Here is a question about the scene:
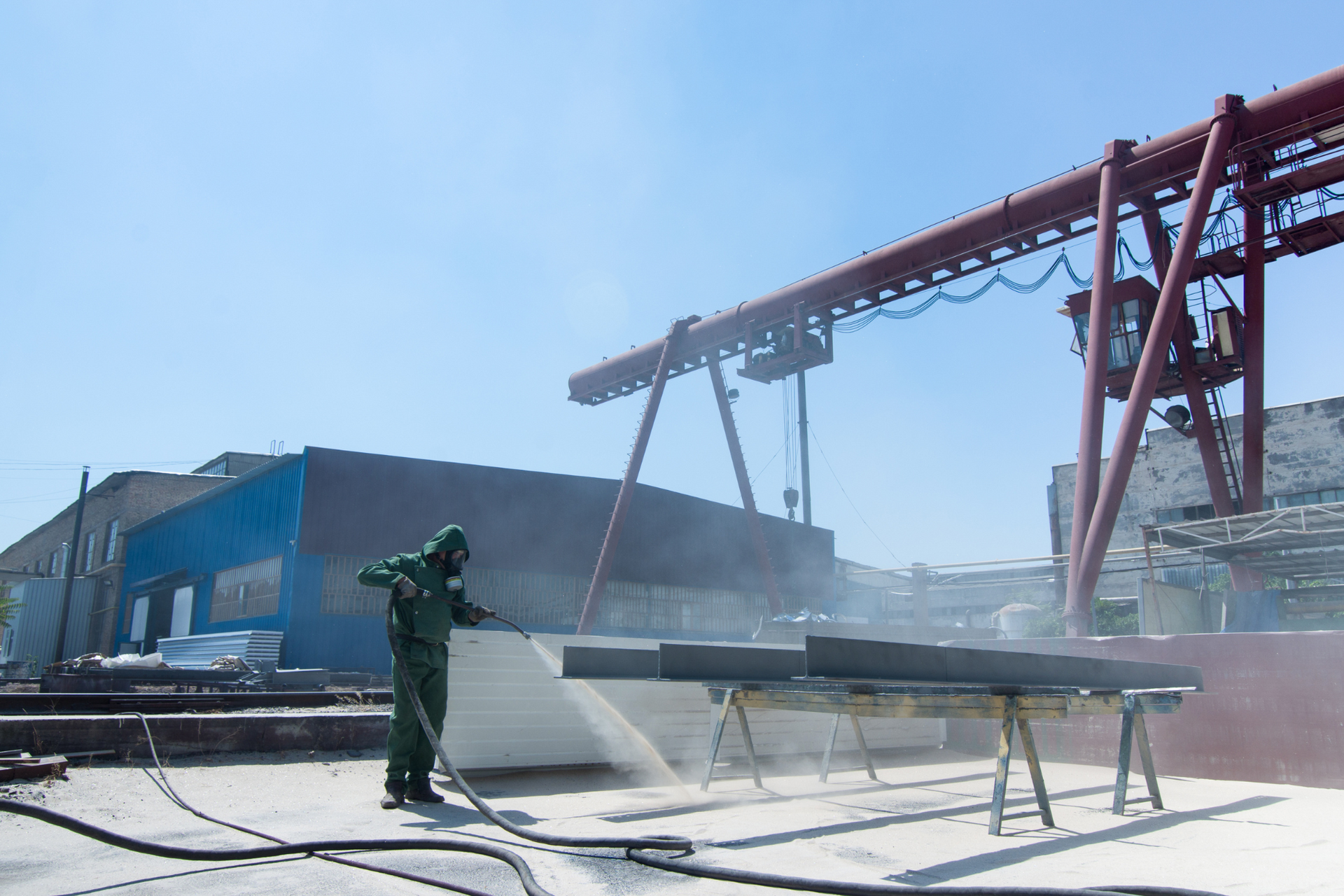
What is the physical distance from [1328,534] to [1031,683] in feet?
28.1

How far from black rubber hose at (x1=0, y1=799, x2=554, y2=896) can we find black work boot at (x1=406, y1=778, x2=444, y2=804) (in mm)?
1125

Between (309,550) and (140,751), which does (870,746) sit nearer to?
(140,751)

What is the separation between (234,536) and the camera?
819 inches

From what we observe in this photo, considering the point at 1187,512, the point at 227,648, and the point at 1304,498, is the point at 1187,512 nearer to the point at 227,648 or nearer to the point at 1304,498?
the point at 1304,498

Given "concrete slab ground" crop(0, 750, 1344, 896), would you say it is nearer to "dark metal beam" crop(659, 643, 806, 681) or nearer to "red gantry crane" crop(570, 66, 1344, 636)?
"dark metal beam" crop(659, 643, 806, 681)

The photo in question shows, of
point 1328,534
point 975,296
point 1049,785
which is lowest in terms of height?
point 1049,785

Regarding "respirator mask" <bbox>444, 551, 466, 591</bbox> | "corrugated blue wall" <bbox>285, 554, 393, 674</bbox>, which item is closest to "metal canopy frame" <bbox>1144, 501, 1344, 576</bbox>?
"respirator mask" <bbox>444, 551, 466, 591</bbox>

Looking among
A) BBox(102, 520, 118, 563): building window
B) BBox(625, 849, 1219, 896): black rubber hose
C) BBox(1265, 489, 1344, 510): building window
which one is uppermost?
BBox(1265, 489, 1344, 510): building window

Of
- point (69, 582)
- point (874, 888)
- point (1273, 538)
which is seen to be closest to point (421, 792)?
point (874, 888)

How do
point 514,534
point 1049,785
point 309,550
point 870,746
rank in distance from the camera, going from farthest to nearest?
point 514,534 < point 309,550 < point 870,746 < point 1049,785

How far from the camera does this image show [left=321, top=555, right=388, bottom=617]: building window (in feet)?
58.9

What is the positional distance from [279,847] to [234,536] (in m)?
20.0

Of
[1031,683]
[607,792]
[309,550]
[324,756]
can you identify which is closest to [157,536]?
[309,550]

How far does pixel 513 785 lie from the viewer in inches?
211
